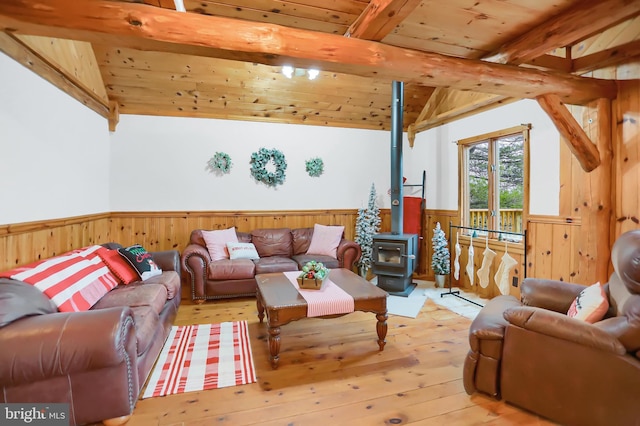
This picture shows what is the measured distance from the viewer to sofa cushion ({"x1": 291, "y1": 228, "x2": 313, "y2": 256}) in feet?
15.8

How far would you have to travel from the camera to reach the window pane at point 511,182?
386cm

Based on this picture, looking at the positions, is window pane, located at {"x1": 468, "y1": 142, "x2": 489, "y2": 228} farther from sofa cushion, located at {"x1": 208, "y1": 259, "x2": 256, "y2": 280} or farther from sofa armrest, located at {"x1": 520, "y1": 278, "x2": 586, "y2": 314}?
sofa cushion, located at {"x1": 208, "y1": 259, "x2": 256, "y2": 280}

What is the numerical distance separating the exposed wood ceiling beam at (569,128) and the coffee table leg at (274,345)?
2.88 metres

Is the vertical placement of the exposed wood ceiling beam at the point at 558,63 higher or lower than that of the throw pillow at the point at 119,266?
higher

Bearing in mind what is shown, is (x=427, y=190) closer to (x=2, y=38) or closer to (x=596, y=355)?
(x=596, y=355)

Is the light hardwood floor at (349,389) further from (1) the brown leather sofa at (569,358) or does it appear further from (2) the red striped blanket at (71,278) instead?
(2) the red striped blanket at (71,278)

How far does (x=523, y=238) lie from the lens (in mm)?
3719

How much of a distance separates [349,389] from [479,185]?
11.3 feet

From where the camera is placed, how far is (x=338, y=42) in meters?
2.10

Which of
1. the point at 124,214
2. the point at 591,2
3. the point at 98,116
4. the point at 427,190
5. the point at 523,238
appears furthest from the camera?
the point at 427,190

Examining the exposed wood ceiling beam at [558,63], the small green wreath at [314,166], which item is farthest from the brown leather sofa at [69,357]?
the exposed wood ceiling beam at [558,63]

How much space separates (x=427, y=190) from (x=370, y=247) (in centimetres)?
140

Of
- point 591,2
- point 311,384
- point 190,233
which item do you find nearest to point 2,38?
point 190,233

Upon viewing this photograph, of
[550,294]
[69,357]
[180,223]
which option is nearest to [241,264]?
[180,223]
